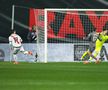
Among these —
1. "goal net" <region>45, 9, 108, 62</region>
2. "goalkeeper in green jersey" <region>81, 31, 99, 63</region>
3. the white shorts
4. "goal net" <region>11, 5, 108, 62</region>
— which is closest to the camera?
"goalkeeper in green jersey" <region>81, 31, 99, 63</region>

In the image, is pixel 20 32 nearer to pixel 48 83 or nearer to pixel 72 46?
pixel 72 46

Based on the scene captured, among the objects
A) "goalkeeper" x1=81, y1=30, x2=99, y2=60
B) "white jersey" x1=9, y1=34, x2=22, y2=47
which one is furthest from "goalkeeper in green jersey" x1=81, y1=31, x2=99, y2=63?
"white jersey" x1=9, y1=34, x2=22, y2=47

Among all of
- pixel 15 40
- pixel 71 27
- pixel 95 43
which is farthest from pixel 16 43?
pixel 95 43

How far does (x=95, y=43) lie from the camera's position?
25281 millimetres

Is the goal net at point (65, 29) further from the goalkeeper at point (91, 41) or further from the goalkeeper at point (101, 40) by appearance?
the goalkeeper at point (101, 40)

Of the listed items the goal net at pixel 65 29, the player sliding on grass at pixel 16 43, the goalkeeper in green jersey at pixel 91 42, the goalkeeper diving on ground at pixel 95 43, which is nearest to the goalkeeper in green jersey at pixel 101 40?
the goalkeeper diving on ground at pixel 95 43

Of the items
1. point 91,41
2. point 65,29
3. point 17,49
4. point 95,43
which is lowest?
point 17,49

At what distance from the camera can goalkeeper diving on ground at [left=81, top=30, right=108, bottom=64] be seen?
81.6 feet

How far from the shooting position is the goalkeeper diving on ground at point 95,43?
979 inches

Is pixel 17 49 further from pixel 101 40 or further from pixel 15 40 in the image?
pixel 101 40

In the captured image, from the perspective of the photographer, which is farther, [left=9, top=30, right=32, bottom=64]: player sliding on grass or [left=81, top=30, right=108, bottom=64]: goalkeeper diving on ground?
[left=9, top=30, right=32, bottom=64]: player sliding on grass

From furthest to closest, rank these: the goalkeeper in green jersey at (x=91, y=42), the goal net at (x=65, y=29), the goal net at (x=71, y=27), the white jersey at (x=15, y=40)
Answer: the goal net at (x=71, y=27), the goal net at (x=65, y=29), the white jersey at (x=15, y=40), the goalkeeper in green jersey at (x=91, y=42)

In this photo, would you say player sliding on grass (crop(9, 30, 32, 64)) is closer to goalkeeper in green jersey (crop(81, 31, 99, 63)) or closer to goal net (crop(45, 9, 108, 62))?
goal net (crop(45, 9, 108, 62))

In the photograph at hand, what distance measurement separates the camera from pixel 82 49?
87.8 ft
